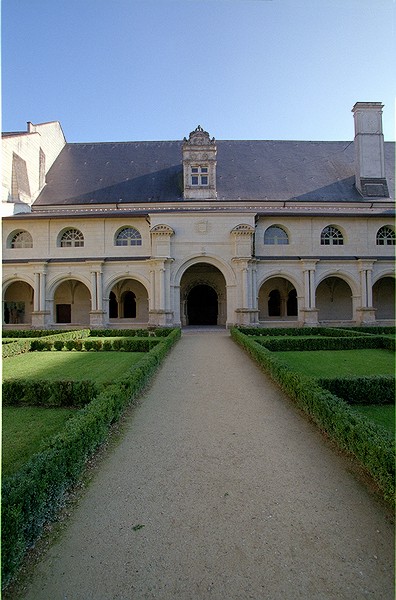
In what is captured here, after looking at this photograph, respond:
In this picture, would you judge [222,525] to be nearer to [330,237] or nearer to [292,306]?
[330,237]

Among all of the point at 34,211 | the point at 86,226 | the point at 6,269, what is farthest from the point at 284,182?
the point at 6,269

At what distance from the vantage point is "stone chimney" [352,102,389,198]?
81.9ft

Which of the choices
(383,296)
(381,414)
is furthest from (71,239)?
(383,296)

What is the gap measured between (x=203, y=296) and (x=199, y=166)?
31.1 ft

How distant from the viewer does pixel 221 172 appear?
25844mm

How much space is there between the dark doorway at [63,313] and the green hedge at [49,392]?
63.0 feet

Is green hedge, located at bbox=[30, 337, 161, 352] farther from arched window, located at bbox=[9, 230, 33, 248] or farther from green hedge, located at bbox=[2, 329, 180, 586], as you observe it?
arched window, located at bbox=[9, 230, 33, 248]

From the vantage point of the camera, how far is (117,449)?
492 cm

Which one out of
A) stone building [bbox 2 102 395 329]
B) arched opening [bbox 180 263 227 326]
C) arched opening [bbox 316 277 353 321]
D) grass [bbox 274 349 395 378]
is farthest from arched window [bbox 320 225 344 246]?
grass [bbox 274 349 395 378]

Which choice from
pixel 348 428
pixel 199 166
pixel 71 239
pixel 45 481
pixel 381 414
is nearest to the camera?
pixel 45 481

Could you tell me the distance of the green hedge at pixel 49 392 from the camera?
6.73m

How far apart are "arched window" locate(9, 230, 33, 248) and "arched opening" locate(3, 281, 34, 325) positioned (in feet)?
9.99

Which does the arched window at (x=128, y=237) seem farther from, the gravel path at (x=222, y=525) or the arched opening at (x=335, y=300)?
the gravel path at (x=222, y=525)

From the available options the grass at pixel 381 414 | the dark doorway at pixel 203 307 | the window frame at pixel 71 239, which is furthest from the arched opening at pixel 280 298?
the grass at pixel 381 414
